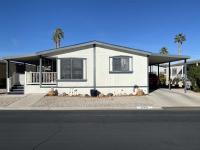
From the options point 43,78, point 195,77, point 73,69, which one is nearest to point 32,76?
point 43,78

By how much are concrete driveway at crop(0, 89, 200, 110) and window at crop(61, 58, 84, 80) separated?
2.63m

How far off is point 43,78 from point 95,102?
21.5ft

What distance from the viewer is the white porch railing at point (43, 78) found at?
82.8 feet

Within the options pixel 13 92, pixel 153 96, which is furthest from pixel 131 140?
pixel 13 92

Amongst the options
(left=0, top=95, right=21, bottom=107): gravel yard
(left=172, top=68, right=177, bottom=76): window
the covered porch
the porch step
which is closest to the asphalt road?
(left=0, top=95, right=21, bottom=107): gravel yard

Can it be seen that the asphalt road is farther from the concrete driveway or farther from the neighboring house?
the neighboring house

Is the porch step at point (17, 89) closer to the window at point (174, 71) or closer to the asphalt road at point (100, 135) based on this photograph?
the asphalt road at point (100, 135)

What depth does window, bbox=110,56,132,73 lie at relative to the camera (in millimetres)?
24875

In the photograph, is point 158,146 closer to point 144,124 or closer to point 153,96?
point 144,124

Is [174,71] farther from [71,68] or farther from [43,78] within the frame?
[43,78]

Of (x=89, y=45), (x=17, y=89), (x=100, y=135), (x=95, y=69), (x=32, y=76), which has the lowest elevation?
(x=100, y=135)

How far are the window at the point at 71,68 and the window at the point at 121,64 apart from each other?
2.59 m

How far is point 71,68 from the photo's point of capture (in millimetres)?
24828

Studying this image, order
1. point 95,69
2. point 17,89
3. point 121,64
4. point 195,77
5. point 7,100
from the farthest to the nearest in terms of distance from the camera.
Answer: point 17,89
point 195,77
point 121,64
point 95,69
point 7,100
